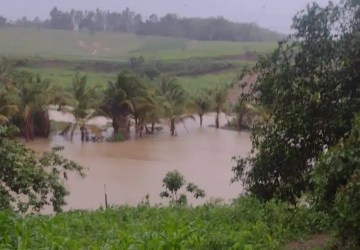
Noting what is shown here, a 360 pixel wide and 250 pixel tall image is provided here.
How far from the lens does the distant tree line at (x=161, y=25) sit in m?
81.2

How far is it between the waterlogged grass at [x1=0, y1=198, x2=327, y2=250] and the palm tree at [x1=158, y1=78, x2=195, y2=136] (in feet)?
61.8

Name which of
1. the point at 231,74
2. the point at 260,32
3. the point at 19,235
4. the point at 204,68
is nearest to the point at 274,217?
the point at 19,235

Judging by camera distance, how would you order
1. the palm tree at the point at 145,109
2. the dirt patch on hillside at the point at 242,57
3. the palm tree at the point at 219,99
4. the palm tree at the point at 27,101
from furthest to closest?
the dirt patch on hillside at the point at 242,57 → the palm tree at the point at 219,99 → the palm tree at the point at 145,109 → the palm tree at the point at 27,101

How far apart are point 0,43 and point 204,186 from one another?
56751 mm

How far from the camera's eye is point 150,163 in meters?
20.2

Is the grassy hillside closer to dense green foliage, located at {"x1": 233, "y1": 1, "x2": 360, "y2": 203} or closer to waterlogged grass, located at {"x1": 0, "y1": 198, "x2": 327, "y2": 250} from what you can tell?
dense green foliage, located at {"x1": 233, "y1": 1, "x2": 360, "y2": 203}

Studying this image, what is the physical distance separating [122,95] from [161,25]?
207 ft

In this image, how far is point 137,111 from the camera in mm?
25922

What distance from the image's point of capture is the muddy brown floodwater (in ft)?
50.5

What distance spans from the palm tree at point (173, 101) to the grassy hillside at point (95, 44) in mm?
32138

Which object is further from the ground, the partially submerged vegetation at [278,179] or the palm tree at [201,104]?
the partially submerged vegetation at [278,179]

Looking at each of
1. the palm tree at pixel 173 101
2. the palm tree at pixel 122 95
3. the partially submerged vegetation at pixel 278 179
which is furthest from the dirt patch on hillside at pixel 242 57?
the partially submerged vegetation at pixel 278 179

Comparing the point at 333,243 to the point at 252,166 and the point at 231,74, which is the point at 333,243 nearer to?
Result: the point at 252,166

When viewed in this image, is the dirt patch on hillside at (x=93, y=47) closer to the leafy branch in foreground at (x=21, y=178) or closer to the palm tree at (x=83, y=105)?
the palm tree at (x=83, y=105)
